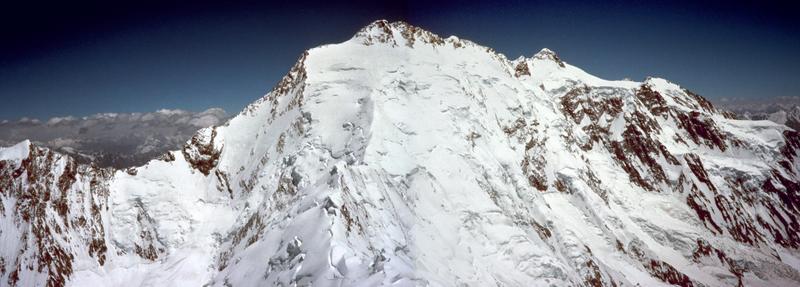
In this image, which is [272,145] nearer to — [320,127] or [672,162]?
[320,127]

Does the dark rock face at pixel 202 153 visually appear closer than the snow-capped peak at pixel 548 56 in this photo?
Yes

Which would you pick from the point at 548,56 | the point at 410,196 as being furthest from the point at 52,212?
the point at 548,56

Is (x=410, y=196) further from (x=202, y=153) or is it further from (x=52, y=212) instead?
(x=52, y=212)

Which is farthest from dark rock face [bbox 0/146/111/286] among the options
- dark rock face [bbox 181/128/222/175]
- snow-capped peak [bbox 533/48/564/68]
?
snow-capped peak [bbox 533/48/564/68]

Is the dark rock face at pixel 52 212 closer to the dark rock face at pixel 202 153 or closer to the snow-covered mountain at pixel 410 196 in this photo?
the snow-covered mountain at pixel 410 196

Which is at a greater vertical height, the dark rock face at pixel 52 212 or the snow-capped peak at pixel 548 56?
the snow-capped peak at pixel 548 56

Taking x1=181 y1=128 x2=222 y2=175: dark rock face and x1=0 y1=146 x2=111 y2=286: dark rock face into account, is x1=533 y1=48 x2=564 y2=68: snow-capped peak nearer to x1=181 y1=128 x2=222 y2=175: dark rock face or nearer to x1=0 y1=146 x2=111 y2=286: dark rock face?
x1=181 y1=128 x2=222 y2=175: dark rock face

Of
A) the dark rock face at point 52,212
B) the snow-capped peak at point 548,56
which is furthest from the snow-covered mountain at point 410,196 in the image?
the snow-capped peak at point 548,56

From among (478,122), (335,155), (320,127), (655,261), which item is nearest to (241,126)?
(320,127)
